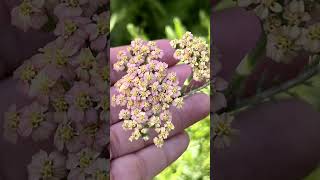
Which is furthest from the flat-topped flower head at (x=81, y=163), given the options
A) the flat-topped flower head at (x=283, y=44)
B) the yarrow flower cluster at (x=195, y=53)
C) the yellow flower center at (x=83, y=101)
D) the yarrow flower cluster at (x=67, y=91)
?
the flat-topped flower head at (x=283, y=44)

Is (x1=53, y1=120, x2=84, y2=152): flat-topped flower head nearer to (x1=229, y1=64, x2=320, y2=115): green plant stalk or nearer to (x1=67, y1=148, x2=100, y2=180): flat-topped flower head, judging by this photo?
(x1=67, y1=148, x2=100, y2=180): flat-topped flower head

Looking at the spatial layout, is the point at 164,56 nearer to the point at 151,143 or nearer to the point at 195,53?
the point at 195,53

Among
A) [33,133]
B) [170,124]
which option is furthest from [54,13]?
[170,124]

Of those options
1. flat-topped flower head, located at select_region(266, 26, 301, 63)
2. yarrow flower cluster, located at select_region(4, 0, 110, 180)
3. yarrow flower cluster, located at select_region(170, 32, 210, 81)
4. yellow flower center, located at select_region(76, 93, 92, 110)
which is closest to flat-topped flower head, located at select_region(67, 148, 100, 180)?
yarrow flower cluster, located at select_region(4, 0, 110, 180)

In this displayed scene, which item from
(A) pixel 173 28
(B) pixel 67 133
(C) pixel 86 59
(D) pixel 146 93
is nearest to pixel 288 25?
(A) pixel 173 28

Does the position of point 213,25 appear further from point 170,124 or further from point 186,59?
point 170,124

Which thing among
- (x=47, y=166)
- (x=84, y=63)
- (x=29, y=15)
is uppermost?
(x=29, y=15)

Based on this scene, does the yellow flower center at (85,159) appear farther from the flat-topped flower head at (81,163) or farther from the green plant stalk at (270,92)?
the green plant stalk at (270,92)
